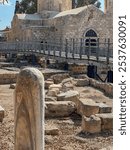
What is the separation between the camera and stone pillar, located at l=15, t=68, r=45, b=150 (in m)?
3.62

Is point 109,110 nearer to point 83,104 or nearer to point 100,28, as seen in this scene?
point 83,104

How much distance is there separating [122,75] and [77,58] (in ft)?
46.1

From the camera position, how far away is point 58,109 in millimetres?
8445

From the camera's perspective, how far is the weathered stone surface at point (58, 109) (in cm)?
840

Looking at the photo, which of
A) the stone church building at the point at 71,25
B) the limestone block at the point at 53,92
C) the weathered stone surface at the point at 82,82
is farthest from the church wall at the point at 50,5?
the limestone block at the point at 53,92

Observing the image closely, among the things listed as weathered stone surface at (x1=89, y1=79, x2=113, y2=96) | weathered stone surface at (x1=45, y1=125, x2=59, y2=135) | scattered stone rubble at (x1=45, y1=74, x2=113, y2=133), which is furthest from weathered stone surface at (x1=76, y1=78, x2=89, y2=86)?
weathered stone surface at (x1=45, y1=125, x2=59, y2=135)

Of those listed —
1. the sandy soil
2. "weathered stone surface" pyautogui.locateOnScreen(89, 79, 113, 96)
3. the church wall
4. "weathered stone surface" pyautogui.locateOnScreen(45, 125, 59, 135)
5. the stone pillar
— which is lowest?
the sandy soil

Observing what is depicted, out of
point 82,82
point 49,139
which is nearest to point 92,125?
point 49,139

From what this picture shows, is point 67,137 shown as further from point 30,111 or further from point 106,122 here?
point 30,111

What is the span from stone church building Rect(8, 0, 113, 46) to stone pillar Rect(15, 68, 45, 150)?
29698mm

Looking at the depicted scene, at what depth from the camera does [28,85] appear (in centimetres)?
364

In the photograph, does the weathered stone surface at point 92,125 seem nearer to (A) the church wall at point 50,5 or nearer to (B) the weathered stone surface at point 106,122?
(B) the weathered stone surface at point 106,122

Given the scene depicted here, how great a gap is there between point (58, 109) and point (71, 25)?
26505 millimetres

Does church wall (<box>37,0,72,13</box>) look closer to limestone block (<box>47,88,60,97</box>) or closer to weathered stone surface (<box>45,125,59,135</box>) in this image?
limestone block (<box>47,88,60,97</box>)
